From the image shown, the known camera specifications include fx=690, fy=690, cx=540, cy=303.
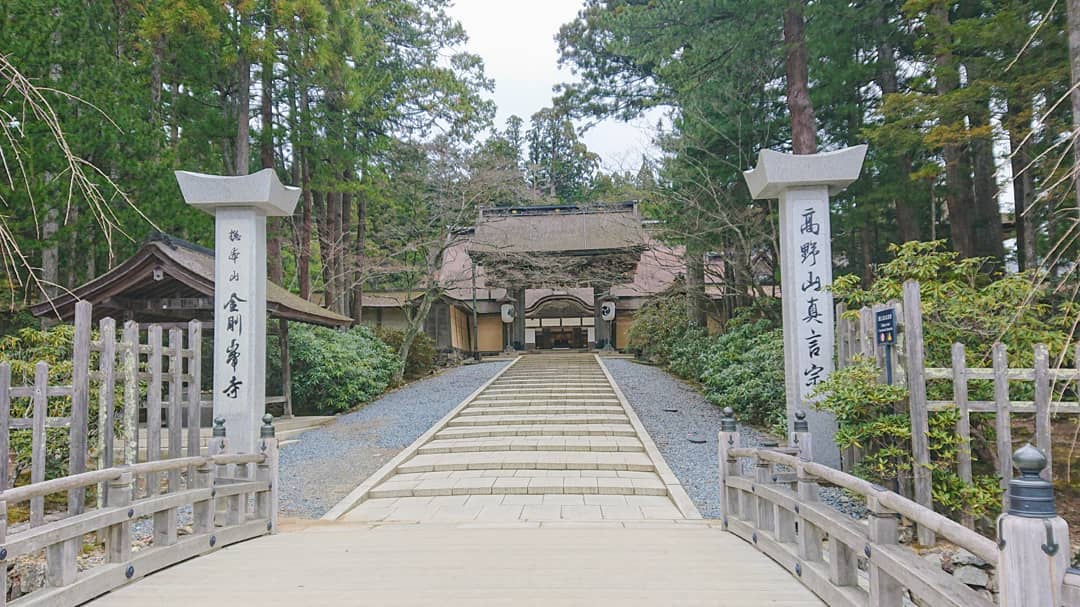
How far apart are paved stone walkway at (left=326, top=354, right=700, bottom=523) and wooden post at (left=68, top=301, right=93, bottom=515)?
226cm

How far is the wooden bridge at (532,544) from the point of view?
281 centimetres

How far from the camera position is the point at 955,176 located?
1116 centimetres

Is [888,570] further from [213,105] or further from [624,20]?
[213,105]

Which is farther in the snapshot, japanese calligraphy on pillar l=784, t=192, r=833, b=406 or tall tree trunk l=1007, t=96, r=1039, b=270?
tall tree trunk l=1007, t=96, r=1039, b=270

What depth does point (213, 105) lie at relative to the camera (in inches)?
584

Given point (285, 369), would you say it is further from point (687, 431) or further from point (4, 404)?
point (4, 404)

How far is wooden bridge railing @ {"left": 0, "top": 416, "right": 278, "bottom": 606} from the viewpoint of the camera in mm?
3363

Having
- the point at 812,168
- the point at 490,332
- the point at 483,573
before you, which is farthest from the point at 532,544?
the point at 490,332

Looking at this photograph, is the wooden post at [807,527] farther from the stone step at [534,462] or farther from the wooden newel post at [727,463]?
the stone step at [534,462]

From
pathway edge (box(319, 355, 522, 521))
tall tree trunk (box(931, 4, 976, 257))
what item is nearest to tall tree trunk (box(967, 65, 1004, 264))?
tall tree trunk (box(931, 4, 976, 257))

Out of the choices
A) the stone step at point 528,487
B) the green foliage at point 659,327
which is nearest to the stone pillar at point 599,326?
the green foliage at point 659,327

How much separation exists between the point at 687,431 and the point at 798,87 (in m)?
5.43

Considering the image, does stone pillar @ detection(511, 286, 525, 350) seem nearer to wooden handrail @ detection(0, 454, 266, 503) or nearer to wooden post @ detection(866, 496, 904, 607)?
wooden handrail @ detection(0, 454, 266, 503)

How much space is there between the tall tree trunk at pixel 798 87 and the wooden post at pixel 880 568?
822cm
